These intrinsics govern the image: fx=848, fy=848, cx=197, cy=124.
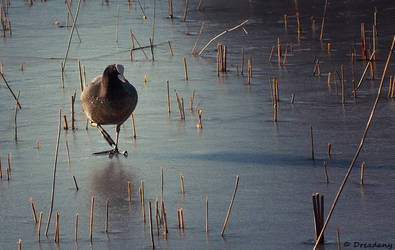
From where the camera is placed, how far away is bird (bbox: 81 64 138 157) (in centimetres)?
728

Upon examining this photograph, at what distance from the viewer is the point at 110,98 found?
288 inches

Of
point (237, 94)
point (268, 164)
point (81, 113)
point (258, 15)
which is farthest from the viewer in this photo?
point (258, 15)

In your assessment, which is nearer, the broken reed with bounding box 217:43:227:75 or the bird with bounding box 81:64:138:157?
the bird with bounding box 81:64:138:157

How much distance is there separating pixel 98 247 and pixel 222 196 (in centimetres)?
130

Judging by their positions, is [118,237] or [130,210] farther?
[130,210]

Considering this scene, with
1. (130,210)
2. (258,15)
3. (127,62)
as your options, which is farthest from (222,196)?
(258,15)

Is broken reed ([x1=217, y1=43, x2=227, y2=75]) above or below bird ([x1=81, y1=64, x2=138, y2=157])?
below

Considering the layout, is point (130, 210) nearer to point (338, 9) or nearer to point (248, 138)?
point (248, 138)

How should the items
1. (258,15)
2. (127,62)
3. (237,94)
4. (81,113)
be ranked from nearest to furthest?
(81,113) < (237,94) < (127,62) < (258,15)

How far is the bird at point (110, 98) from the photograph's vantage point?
7.28m

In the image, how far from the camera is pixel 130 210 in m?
5.98

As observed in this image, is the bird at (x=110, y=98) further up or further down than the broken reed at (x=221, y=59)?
further up

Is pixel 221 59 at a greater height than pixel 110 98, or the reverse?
pixel 110 98

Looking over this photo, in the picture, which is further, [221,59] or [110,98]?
[221,59]
